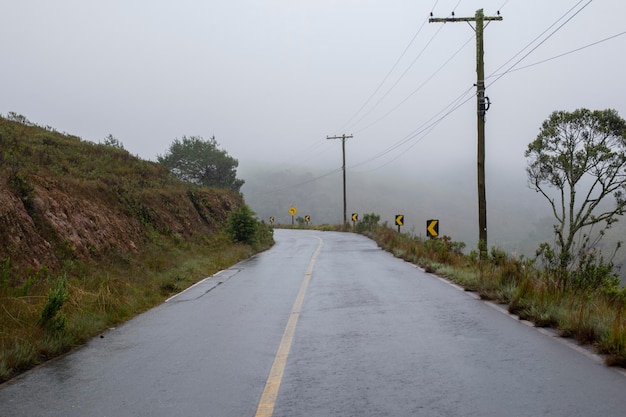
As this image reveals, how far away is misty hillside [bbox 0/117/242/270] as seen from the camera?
12234 millimetres

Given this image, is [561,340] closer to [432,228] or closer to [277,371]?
[277,371]

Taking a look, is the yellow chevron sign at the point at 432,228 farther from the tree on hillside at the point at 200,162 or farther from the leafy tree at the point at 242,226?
the tree on hillside at the point at 200,162

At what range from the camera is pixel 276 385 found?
530 centimetres

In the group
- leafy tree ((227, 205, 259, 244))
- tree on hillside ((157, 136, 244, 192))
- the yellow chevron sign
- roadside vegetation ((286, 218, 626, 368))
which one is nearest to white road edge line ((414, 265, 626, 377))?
roadside vegetation ((286, 218, 626, 368))

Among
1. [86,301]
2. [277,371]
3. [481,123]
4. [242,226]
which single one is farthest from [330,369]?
[242,226]

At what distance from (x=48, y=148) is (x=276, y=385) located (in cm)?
1870

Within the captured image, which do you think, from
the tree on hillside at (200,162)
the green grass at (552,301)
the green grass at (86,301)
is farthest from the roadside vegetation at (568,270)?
the tree on hillside at (200,162)

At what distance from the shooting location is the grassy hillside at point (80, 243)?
7.89m

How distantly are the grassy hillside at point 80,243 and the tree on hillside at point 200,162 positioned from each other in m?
19.3

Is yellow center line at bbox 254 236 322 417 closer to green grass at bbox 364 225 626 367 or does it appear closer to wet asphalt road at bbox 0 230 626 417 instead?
wet asphalt road at bbox 0 230 626 417

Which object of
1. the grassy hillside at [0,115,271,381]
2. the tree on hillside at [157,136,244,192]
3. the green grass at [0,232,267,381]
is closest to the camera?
the green grass at [0,232,267,381]

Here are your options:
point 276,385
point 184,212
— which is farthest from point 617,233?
point 276,385

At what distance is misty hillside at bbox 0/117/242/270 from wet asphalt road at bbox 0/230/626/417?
4.48 metres

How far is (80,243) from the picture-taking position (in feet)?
46.5
